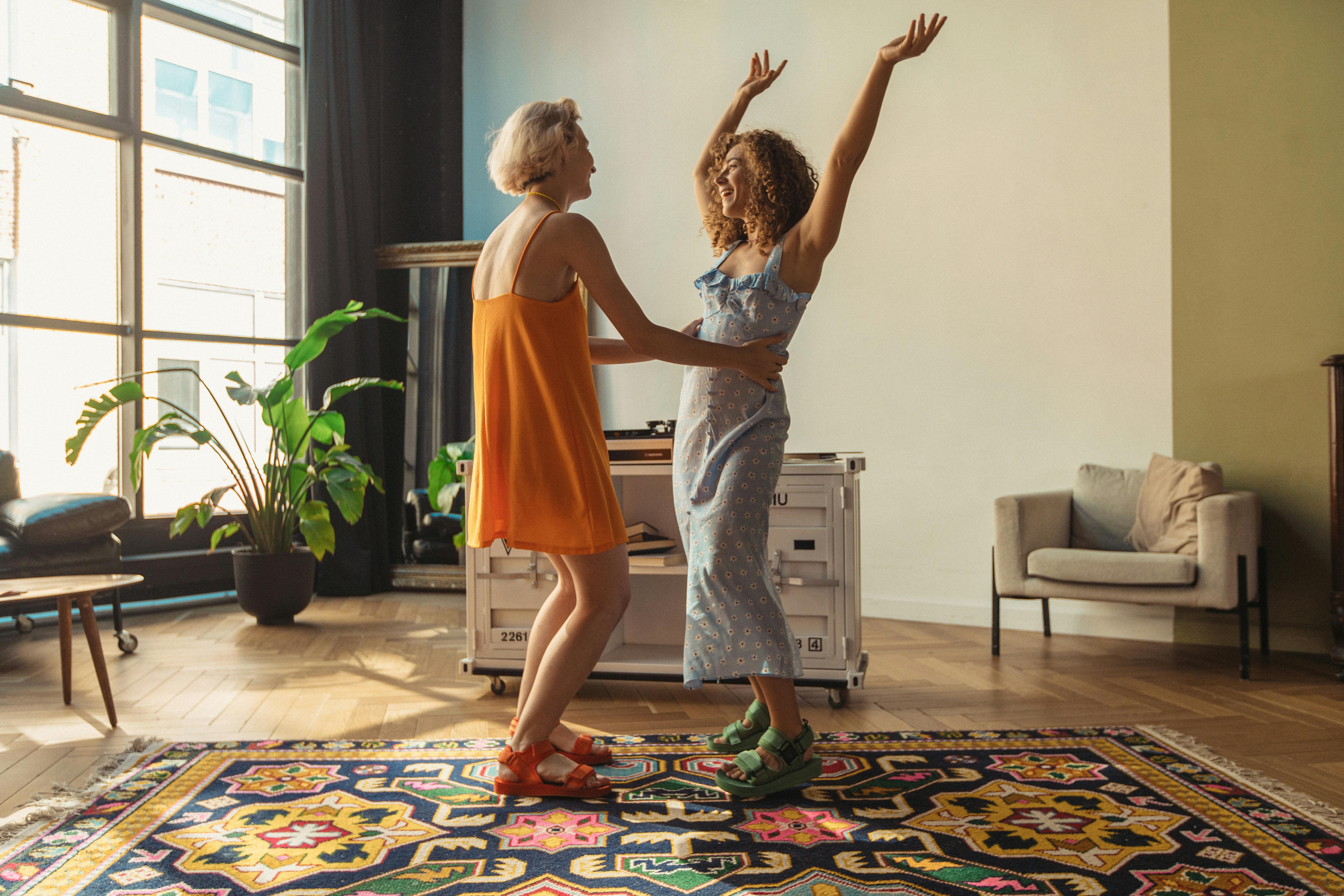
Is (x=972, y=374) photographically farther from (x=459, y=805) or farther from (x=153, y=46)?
(x=153, y=46)

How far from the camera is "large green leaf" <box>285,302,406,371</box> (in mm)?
4398

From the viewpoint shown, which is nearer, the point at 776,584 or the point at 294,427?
the point at 776,584

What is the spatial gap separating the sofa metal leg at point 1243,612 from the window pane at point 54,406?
4775 millimetres

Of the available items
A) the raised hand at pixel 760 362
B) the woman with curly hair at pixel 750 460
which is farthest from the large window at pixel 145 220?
the raised hand at pixel 760 362

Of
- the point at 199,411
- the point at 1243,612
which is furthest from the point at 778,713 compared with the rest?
the point at 199,411

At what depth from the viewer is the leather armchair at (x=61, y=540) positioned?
367cm

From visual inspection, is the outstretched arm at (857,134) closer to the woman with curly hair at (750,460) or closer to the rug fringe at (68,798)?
the woman with curly hair at (750,460)

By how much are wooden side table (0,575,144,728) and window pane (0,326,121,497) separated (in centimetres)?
193

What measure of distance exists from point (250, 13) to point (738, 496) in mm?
4973

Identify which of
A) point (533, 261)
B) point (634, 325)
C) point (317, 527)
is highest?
point (533, 261)

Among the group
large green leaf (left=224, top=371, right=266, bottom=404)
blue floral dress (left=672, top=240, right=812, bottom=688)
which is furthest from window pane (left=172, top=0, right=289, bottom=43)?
blue floral dress (left=672, top=240, right=812, bottom=688)

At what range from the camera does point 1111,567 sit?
3441 millimetres

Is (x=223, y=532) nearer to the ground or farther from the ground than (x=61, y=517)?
nearer to the ground

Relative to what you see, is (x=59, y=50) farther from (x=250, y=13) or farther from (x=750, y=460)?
(x=750, y=460)
